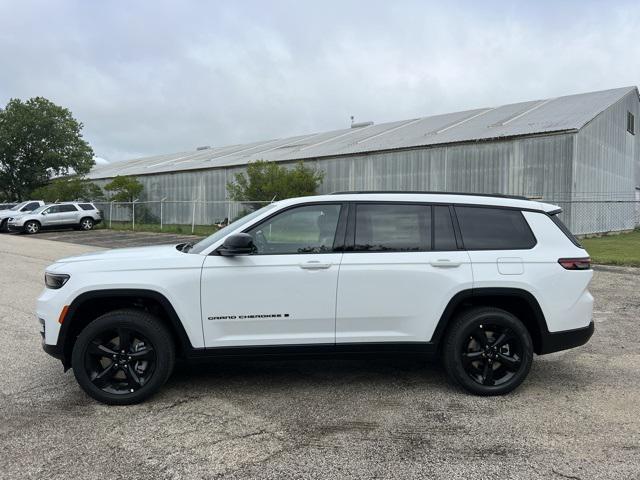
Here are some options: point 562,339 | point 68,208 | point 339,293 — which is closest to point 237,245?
point 339,293

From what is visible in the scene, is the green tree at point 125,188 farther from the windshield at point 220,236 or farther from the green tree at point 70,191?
the windshield at point 220,236

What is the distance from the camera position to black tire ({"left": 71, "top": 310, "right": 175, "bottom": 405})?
13.3 feet

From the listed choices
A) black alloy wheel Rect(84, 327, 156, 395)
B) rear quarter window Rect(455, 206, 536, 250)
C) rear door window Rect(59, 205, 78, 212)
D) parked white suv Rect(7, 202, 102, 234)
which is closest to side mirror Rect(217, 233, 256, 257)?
black alloy wheel Rect(84, 327, 156, 395)

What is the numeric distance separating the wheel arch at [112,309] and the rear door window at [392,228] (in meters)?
1.62

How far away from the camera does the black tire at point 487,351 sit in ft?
14.1

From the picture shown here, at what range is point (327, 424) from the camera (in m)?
3.75

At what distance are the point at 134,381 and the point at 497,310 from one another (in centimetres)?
309

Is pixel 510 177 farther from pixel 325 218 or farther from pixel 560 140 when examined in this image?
pixel 325 218

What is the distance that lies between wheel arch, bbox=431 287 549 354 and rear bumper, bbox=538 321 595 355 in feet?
0.06

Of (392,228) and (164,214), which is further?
(164,214)

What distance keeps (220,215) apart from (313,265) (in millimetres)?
25858

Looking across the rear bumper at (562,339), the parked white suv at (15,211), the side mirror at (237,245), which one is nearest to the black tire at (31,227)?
the parked white suv at (15,211)

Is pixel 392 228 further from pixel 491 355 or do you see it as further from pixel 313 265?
pixel 491 355

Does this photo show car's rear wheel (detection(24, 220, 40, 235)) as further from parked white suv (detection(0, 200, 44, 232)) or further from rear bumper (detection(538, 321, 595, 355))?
rear bumper (detection(538, 321, 595, 355))
